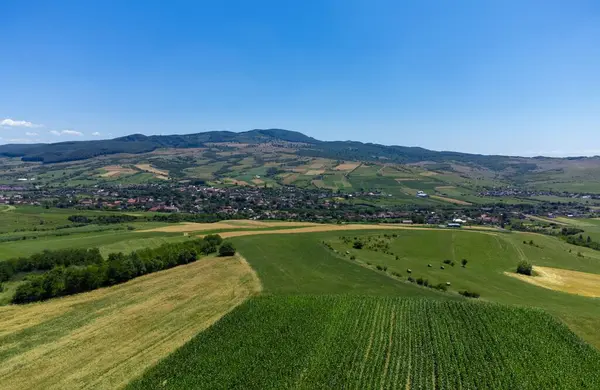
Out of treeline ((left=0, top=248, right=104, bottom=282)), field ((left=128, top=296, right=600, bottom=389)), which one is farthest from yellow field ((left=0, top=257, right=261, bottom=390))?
treeline ((left=0, top=248, right=104, bottom=282))

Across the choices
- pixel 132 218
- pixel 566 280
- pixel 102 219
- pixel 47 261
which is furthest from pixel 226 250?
pixel 566 280

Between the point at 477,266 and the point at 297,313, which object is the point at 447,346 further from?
the point at 477,266

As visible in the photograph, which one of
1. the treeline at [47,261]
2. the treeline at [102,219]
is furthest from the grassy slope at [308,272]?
the treeline at [102,219]

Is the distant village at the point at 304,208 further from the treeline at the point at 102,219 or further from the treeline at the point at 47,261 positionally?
the treeline at the point at 47,261

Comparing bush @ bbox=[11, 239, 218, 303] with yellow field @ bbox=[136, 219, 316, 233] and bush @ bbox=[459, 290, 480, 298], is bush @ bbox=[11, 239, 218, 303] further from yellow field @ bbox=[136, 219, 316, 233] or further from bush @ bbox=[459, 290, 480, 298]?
bush @ bbox=[459, 290, 480, 298]

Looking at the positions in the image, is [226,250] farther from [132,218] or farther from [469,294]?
[132,218]

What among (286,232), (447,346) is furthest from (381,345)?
(286,232)
